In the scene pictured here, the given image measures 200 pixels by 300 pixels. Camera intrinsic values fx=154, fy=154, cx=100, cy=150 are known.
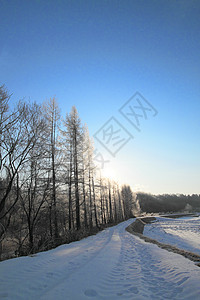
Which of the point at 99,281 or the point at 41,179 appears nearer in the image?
the point at 99,281

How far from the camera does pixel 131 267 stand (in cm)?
476

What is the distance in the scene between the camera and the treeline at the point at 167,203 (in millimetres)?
103125

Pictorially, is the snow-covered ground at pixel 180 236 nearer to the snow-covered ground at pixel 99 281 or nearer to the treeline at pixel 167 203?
the snow-covered ground at pixel 99 281

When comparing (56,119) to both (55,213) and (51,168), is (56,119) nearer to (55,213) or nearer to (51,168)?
(51,168)

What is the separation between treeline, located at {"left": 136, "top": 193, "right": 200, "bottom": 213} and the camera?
103125 millimetres

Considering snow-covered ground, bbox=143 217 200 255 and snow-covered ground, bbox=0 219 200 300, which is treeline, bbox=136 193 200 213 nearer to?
snow-covered ground, bbox=143 217 200 255

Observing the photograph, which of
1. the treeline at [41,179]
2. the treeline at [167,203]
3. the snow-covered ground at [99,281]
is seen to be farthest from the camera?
the treeline at [167,203]

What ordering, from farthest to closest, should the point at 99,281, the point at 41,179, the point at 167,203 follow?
1. the point at 167,203
2. the point at 41,179
3. the point at 99,281

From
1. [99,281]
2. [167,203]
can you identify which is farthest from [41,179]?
[167,203]

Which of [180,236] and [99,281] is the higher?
[99,281]

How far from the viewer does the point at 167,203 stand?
405ft

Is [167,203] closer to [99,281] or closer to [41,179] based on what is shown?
[41,179]

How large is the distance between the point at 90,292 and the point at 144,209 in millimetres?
109101

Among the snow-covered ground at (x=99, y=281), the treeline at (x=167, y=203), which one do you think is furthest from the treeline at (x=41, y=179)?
the treeline at (x=167, y=203)
